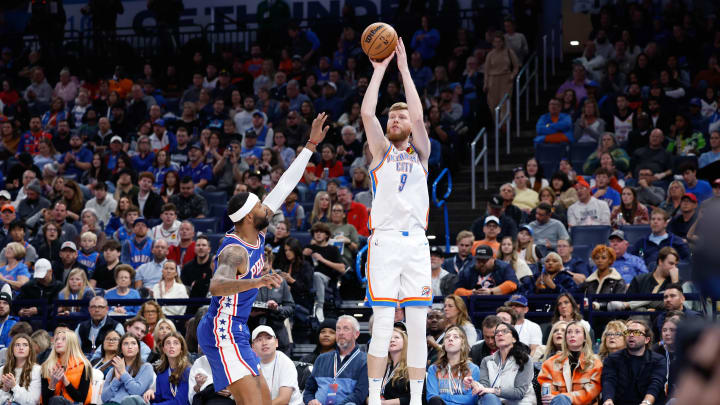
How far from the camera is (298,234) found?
48.3ft

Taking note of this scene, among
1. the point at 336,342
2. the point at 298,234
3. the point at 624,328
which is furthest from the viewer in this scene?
the point at 298,234

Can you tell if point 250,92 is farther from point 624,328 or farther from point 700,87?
point 624,328

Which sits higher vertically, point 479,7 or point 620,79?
point 479,7

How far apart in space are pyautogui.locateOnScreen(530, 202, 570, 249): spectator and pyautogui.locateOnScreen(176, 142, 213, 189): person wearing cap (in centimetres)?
650

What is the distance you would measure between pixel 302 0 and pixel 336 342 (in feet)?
49.7

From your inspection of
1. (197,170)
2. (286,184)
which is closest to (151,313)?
(286,184)

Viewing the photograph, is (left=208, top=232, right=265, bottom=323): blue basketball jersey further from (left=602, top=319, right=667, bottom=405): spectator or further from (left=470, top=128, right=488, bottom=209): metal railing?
(left=470, top=128, right=488, bottom=209): metal railing

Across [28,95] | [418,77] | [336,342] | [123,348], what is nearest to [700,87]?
[418,77]

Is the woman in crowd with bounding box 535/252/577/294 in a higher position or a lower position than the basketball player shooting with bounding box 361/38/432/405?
lower

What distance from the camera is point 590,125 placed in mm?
17344

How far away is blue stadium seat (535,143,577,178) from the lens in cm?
1741

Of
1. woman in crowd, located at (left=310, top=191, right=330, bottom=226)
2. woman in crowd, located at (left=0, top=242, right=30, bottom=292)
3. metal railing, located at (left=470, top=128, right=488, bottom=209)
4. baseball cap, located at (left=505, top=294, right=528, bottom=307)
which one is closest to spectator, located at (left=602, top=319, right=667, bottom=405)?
baseball cap, located at (left=505, top=294, right=528, bottom=307)

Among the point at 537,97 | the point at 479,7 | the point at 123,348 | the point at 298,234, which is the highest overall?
the point at 479,7

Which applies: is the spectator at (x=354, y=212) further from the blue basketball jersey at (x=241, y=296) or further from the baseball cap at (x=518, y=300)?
the blue basketball jersey at (x=241, y=296)
